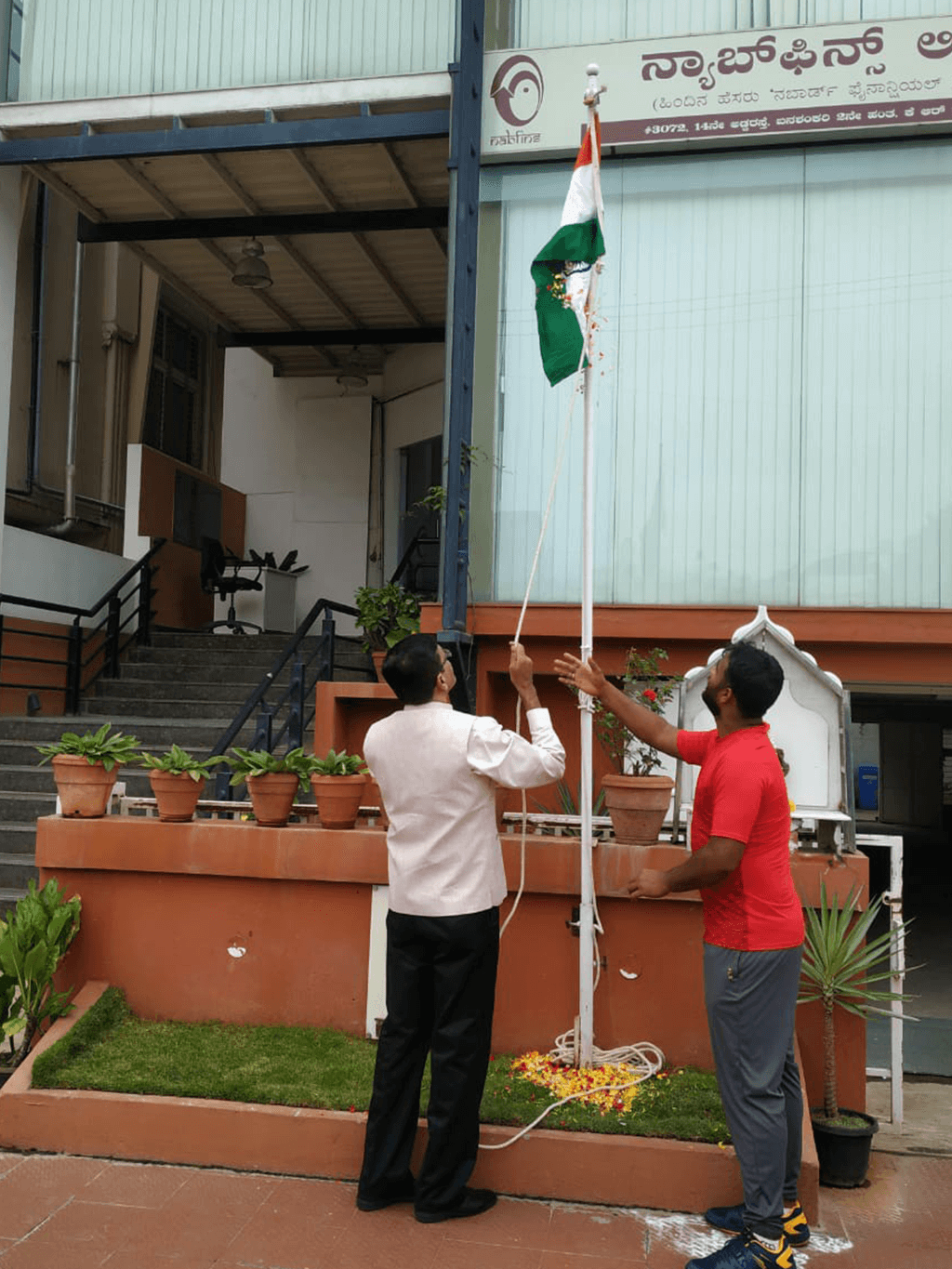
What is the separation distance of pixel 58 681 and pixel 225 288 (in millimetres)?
4108

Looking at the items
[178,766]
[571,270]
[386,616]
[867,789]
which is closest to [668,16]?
[571,270]

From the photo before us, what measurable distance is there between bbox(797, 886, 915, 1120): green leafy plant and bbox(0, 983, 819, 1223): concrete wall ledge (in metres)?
0.42

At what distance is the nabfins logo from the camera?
654 cm

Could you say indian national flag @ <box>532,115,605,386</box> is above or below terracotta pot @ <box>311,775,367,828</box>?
above

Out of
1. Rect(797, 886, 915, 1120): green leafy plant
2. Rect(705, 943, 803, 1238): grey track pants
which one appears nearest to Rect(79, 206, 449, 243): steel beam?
Rect(797, 886, 915, 1120): green leafy plant

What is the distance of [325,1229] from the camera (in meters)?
3.44

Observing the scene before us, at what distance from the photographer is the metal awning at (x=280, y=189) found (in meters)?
6.97

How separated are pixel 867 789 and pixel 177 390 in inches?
640

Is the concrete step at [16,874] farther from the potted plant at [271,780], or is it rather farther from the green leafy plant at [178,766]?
the potted plant at [271,780]

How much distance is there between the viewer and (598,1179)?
3666 mm

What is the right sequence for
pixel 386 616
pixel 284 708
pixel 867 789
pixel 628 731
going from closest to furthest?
pixel 628 731
pixel 386 616
pixel 284 708
pixel 867 789

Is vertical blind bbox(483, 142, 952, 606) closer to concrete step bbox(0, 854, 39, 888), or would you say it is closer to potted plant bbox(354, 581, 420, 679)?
potted plant bbox(354, 581, 420, 679)

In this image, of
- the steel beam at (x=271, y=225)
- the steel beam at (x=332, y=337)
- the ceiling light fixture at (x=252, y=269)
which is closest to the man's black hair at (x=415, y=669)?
the steel beam at (x=271, y=225)

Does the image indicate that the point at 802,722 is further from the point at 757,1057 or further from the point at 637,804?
the point at 757,1057
